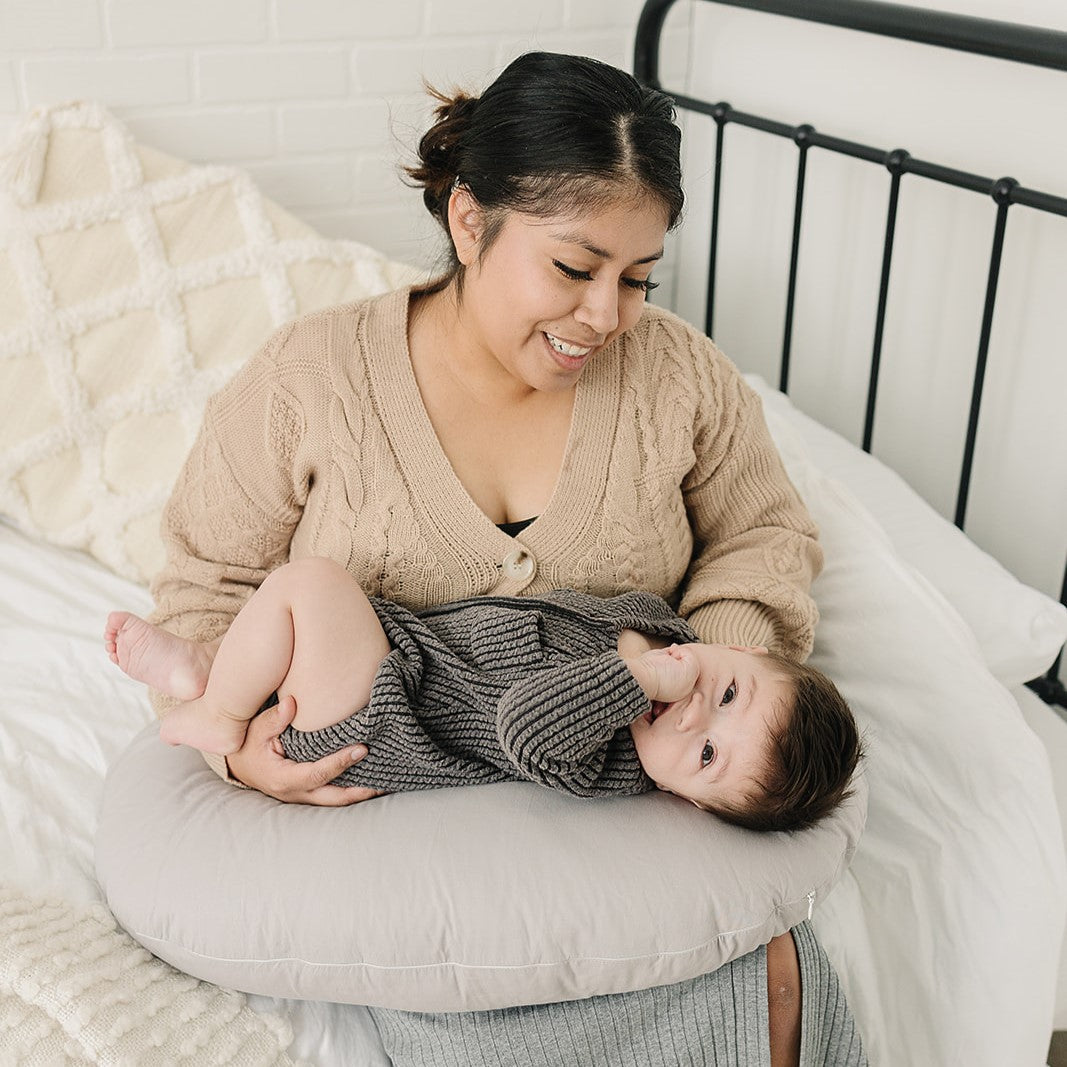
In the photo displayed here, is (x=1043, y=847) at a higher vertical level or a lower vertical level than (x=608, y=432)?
lower

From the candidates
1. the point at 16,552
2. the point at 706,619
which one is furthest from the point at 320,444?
the point at 16,552

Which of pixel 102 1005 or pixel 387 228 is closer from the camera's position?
pixel 102 1005

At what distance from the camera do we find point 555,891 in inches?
43.7

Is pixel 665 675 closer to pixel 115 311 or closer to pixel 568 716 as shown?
pixel 568 716

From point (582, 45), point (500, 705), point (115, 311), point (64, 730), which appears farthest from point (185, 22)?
point (500, 705)

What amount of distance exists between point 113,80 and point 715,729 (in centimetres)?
157

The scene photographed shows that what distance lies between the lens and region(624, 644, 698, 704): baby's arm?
120 cm

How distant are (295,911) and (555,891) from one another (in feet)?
0.79

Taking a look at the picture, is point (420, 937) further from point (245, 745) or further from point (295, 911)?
point (245, 745)

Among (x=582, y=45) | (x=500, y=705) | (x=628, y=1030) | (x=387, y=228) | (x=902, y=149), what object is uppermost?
(x=582, y=45)

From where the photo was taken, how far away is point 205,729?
1277 millimetres

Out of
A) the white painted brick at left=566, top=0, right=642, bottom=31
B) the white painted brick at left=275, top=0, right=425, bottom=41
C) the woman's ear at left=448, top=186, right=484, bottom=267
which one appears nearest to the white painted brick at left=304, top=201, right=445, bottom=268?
the white painted brick at left=275, top=0, right=425, bottom=41

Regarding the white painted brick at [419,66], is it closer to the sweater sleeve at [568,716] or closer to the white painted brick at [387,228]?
the white painted brick at [387,228]

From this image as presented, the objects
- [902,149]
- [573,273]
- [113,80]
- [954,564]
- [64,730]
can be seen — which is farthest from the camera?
[113,80]
